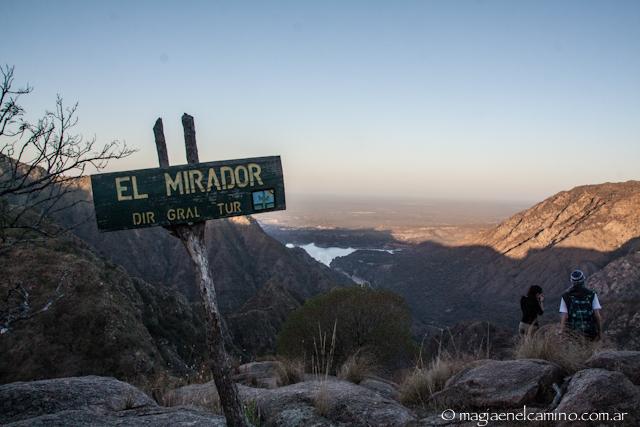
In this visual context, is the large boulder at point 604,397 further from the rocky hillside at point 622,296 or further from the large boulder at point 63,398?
the rocky hillside at point 622,296

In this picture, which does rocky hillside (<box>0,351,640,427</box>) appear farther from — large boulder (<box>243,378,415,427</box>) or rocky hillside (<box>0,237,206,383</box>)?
rocky hillside (<box>0,237,206,383</box>)

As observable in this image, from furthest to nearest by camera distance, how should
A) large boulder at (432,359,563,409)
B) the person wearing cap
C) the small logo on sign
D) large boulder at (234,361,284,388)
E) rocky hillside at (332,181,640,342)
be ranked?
rocky hillside at (332,181,640,342) → large boulder at (234,361,284,388) → the person wearing cap → large boulder at (432,359,563,409) → the small logo on sign

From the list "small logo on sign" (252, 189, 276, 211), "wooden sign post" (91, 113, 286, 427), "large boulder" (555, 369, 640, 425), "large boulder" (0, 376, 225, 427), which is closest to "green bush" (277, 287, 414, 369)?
"large boulder" (0, 376, 225, 427)

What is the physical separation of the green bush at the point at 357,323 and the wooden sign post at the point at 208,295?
18.5 m

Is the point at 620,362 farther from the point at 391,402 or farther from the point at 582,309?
the point at 391,402

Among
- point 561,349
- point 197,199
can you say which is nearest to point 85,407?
point 197,199

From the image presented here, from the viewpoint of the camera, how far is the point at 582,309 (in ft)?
22.0

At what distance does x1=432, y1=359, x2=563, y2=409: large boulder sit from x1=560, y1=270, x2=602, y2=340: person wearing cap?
4.73 ft

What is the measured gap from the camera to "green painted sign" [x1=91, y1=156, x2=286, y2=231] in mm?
4066

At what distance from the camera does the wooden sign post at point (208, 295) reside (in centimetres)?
420

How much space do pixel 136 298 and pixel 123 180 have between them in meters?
30.6

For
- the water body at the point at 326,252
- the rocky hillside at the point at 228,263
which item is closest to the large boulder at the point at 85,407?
the rocky hillside at the point at 228,263

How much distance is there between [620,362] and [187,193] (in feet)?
17.2

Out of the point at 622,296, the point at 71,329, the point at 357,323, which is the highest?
the point at 71,329
